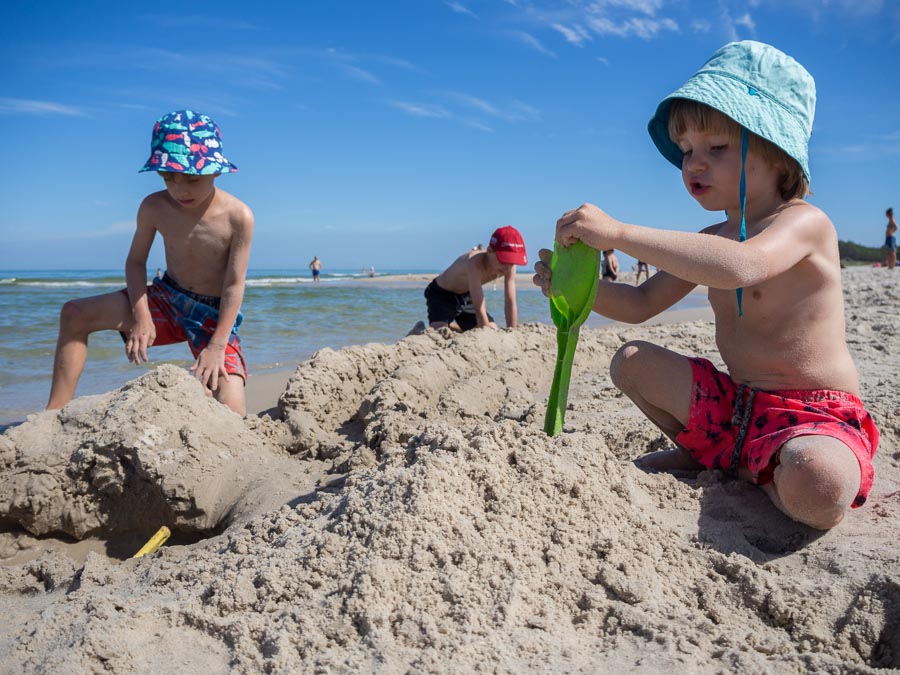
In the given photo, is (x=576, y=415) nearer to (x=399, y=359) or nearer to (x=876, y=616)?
(x=399, y=359)

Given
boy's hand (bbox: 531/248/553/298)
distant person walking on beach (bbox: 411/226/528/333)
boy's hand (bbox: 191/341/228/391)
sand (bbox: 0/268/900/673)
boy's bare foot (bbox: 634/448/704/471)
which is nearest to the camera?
sand (bbox: 0/268/900/673)

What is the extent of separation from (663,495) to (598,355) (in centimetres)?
304

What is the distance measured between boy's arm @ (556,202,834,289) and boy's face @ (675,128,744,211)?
0.79 feet

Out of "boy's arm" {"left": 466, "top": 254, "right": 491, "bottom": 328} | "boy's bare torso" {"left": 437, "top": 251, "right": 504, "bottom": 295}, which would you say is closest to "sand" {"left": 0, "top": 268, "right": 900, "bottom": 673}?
"boy's arm" {"left": 466, "top": 254, "right": 491, "bottom": 328}

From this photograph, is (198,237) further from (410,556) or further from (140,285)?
(410,556)

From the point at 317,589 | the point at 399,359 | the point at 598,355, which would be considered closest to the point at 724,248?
the point at 317,589

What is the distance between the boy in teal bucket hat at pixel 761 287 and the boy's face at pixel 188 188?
2.19m

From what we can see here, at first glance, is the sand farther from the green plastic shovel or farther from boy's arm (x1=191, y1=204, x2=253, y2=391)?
boy's arm (x1=191, y1=204, x2=253, y2=391)

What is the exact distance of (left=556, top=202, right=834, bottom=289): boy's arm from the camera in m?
1.78

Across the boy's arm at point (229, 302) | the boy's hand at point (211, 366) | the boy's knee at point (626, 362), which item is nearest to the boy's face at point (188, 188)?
the boy's arm at point (229, 302)

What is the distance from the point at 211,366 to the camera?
3.35 meters

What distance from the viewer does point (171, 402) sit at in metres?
2.60

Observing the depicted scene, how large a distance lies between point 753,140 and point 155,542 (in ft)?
7.54

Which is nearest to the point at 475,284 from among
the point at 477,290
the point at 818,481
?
the point at 477,290
